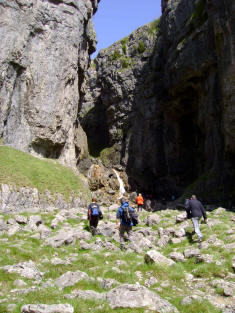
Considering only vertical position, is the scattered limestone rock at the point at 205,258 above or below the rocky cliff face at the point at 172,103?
below

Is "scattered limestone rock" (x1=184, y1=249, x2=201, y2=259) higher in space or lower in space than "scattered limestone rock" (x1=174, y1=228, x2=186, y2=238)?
lower

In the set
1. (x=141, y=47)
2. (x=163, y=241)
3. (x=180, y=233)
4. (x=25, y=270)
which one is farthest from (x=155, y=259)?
(x=141, y=47)

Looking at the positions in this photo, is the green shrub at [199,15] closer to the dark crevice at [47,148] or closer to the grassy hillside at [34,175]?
the dark crevice at [47,148]

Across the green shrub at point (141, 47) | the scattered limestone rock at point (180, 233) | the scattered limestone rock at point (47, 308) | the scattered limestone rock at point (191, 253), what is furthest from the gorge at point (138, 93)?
the scattered limestone rock at point (47, 308)

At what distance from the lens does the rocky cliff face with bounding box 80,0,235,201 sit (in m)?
31.8

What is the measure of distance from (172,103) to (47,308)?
42762 mm

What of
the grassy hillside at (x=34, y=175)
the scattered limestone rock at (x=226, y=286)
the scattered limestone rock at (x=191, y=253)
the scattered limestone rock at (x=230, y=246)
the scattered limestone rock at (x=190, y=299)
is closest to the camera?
the scattered limestone rock at (x=190, y=299)

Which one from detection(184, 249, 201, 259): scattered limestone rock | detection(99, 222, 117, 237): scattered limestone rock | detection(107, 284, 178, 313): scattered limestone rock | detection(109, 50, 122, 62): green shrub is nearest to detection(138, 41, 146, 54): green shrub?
detection(109, 50, 122, 62): green shrub

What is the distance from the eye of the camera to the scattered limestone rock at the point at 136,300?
620cm

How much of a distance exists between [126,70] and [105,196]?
78.1 ft

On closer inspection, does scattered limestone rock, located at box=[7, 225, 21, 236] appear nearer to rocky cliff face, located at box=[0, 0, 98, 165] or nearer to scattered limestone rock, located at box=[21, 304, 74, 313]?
scattered limestone rock, located at box=[21, 304, 74, 313]

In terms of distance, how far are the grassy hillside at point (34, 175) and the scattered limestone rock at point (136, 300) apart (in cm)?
1926

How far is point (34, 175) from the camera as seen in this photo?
2714 centimetres

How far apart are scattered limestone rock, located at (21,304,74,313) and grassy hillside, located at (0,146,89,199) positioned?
19.4 meters
